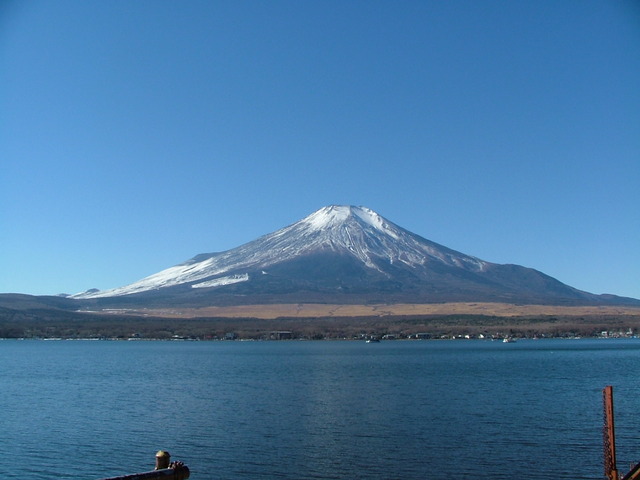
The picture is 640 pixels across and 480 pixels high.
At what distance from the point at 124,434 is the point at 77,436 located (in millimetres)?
1664

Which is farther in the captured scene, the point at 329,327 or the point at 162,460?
the point at 329,327

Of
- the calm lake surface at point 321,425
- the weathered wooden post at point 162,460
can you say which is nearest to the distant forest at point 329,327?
the calm lake surface at point 321,425

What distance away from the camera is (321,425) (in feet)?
92.7

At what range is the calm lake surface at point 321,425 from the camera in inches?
835

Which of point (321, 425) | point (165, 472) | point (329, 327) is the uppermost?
point (165, 472)

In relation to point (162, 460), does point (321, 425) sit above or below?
below

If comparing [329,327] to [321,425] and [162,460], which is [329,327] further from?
[162,460]

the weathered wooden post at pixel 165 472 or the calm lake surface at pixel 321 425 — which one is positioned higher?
the weathered wooden post at pixel 165 472

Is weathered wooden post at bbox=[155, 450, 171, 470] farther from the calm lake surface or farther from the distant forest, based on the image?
the distant forest

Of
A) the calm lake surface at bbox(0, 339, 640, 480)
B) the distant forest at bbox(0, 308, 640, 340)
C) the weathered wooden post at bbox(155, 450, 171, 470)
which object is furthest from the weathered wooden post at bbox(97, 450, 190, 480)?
the distant forest at bbox(0, 308, 640, 340)

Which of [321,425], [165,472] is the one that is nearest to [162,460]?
[165,472]

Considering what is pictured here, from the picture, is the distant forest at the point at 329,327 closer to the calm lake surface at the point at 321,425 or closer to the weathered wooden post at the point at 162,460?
the calm lake surface at the point at 321,425

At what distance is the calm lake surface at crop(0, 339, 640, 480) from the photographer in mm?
21203

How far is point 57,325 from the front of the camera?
468 ft
